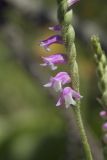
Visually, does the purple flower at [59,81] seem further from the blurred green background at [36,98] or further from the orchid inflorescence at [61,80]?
the blurred green background at [36,98]

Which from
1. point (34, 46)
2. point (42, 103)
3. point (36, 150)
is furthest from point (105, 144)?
point (34, 46)

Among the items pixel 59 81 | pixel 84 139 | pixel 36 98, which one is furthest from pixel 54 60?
pixel 36 98

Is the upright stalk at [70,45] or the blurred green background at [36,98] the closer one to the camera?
the upright stalk at [70,45]

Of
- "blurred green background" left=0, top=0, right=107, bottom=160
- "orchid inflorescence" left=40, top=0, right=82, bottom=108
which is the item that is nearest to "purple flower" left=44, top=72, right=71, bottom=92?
"orchid inflorescence" left=40, top=0, right=82, bottom=108

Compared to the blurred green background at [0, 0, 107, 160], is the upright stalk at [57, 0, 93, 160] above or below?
below

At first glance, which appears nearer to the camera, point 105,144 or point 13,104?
point 105,144

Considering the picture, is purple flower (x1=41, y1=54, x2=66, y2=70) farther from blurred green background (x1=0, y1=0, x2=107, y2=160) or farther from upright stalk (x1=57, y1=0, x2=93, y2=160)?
blurred green background (x1=0, y1=0, x2=107, y2=160)

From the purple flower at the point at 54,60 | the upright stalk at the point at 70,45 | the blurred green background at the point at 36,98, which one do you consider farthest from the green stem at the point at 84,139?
the blurred green background at the point at 36,98

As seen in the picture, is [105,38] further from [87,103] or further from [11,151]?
[11,151]

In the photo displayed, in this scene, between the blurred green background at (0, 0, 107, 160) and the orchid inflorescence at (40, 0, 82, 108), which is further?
the blurred green background at (0, 0, 107, 160)
